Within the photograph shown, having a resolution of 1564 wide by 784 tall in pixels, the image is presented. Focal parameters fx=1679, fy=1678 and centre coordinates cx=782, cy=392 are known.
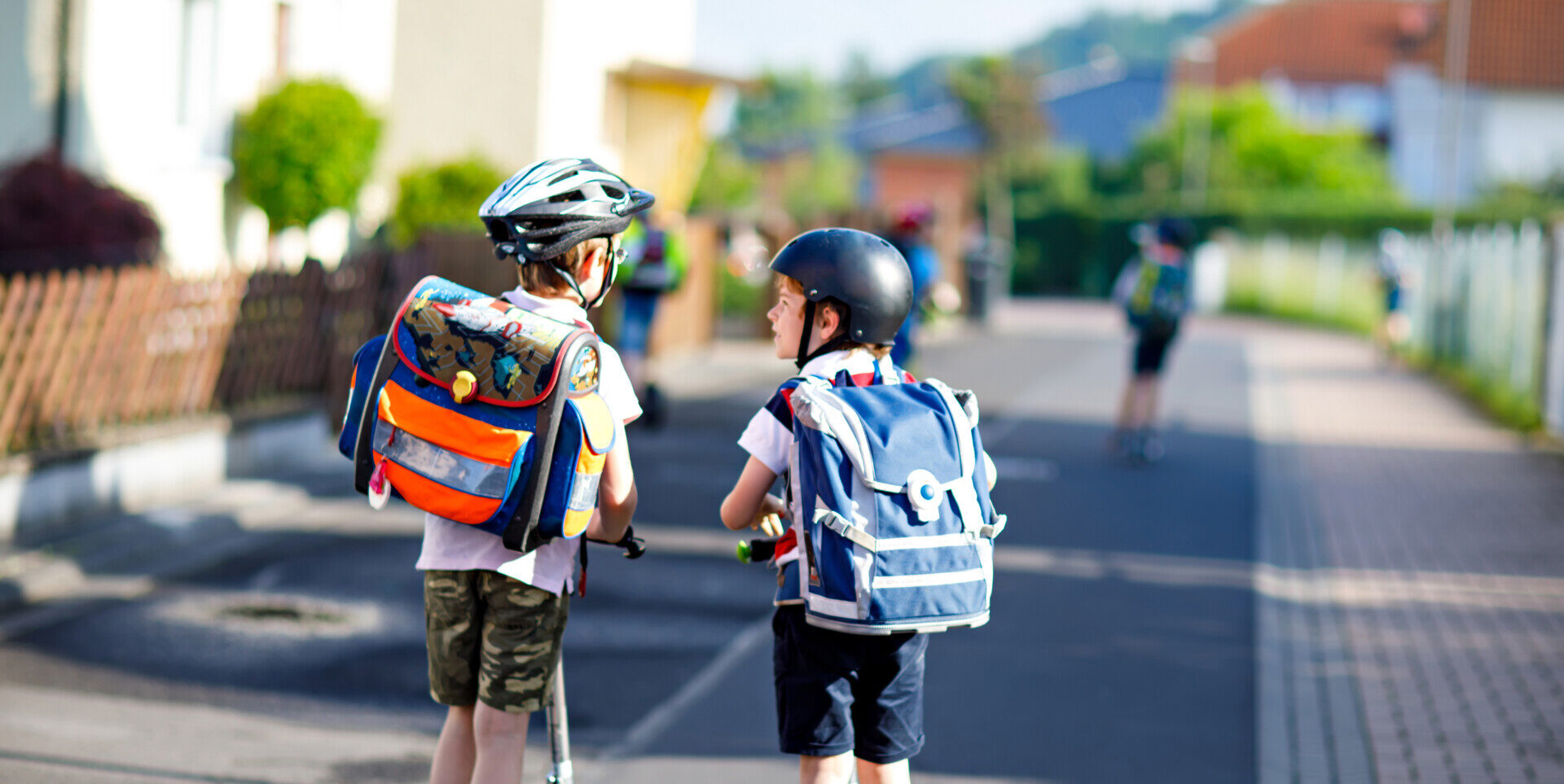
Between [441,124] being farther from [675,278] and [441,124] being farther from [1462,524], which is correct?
[1462,524]

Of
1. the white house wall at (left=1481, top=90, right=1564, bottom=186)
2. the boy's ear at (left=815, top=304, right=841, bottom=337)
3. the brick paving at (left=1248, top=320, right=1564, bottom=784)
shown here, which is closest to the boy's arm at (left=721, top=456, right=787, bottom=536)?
the boy's ear at (left=815, top=304, right=841, bottom=337)

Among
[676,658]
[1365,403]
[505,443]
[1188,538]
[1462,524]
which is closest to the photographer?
[505,443]

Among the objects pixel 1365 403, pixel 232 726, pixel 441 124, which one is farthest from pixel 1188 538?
pixel 441 124

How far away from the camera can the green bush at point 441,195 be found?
57.2ft

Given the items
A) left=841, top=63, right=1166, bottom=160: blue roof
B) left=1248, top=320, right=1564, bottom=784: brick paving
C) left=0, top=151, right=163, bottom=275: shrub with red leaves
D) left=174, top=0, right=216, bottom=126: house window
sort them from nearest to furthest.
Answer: left=1248, top=320, right=1564, bottom=784: brick paving
left=0, top=151, right=163, bottom=275: shrub with red leaves
left=174, top=0, right=216, bottom=126: house window
left=841, top=63, right=1166, bottom=160: blue roof

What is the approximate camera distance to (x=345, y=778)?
4.70 metres

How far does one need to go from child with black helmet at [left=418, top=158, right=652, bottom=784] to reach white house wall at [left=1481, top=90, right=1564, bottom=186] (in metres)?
59.8

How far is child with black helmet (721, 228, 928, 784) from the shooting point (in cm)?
331

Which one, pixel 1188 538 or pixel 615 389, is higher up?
pixel 615 389

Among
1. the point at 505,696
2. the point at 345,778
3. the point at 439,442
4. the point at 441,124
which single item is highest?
the point at 441,124

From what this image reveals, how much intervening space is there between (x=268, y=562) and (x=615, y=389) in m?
4.73

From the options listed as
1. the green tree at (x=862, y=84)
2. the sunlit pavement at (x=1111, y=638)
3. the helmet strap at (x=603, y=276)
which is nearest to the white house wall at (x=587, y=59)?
the sunlit pavement at (x=1111, y=638)

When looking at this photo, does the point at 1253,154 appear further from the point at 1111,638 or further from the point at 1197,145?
the point at 1111,638

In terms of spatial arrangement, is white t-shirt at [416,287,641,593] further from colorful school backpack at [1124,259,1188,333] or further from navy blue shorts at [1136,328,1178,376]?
navy blue shorts at [1136,328,1178,376]
